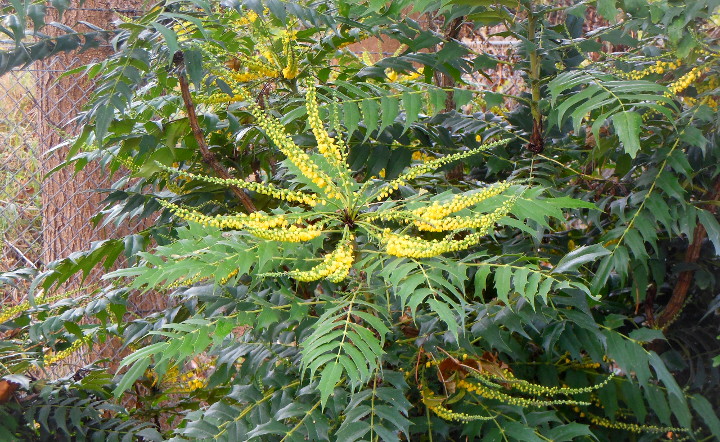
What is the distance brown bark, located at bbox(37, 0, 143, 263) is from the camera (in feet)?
11.1

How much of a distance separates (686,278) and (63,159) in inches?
109

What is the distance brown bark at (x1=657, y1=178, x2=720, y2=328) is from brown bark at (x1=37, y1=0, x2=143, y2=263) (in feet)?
7.93

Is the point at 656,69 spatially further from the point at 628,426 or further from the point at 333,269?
the point at 333,269

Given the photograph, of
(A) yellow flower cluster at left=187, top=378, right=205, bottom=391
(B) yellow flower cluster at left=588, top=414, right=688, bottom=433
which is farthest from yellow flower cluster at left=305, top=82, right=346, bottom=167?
(A) yellow flower cluster at left=187, top=378, right=205, bottom=391

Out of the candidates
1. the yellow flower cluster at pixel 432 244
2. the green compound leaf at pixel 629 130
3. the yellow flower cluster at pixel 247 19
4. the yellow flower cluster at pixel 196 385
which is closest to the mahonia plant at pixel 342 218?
the yellow flower cluster at pixel 432 244

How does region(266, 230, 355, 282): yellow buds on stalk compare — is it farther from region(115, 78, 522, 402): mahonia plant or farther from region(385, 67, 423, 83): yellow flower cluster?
region(385, 67, 423, 83): yellow flower cluster

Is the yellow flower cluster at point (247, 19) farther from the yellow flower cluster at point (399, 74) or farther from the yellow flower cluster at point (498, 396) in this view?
the yellow flower cluster at point (498, 396)

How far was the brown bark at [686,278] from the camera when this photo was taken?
6.56 feet

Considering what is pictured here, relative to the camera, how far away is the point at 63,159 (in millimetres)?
3398

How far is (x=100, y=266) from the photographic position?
3.37m

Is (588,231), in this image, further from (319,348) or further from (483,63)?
(319,348)

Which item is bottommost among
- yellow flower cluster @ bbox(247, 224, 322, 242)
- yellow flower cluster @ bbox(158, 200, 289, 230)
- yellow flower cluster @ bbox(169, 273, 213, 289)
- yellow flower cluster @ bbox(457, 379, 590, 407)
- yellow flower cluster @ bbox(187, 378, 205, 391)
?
yellow flower cluster @ bbox(187, 378, 205, 391)

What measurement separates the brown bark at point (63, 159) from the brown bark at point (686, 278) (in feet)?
7.93

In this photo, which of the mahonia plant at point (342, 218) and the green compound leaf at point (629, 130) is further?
the green compound leaf at point (629, 130)
